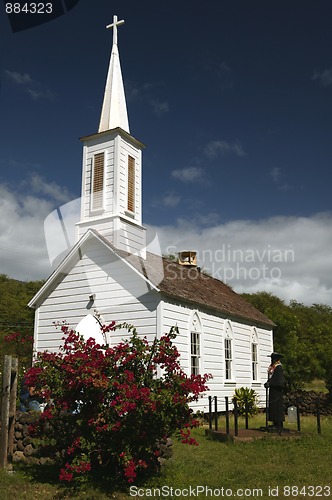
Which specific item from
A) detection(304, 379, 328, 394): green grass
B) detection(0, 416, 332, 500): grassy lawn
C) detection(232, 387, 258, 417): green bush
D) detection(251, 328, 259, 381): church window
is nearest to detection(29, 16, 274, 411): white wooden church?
detection(232, 387, 258, 417): green bush

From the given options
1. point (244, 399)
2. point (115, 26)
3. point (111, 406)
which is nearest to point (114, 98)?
point (115, 26)

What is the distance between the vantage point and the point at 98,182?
20547mm

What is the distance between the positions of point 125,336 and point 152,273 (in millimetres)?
2398

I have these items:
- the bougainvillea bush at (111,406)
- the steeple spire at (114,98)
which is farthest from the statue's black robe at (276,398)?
the steeple spire at (114,98)

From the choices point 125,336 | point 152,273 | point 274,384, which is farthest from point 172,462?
point 152,273

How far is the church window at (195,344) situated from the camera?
18.9m

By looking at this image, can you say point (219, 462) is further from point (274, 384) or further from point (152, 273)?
point (152, 273)

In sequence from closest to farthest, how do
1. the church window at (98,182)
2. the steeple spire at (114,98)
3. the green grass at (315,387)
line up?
the church window at (98,182), the steeple spire at (114,98), the green grass at (315,387)

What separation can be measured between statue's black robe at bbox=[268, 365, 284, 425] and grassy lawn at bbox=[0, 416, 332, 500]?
1582mm

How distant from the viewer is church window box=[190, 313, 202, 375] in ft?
62.1

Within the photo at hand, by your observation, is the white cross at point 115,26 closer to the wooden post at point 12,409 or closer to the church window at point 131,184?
the church window at point 131,184

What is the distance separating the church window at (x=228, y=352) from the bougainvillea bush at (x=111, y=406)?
1285cm

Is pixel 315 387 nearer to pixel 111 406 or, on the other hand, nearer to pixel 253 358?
pixel 253 358

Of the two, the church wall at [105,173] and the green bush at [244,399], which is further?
the green bush at [244,399]
